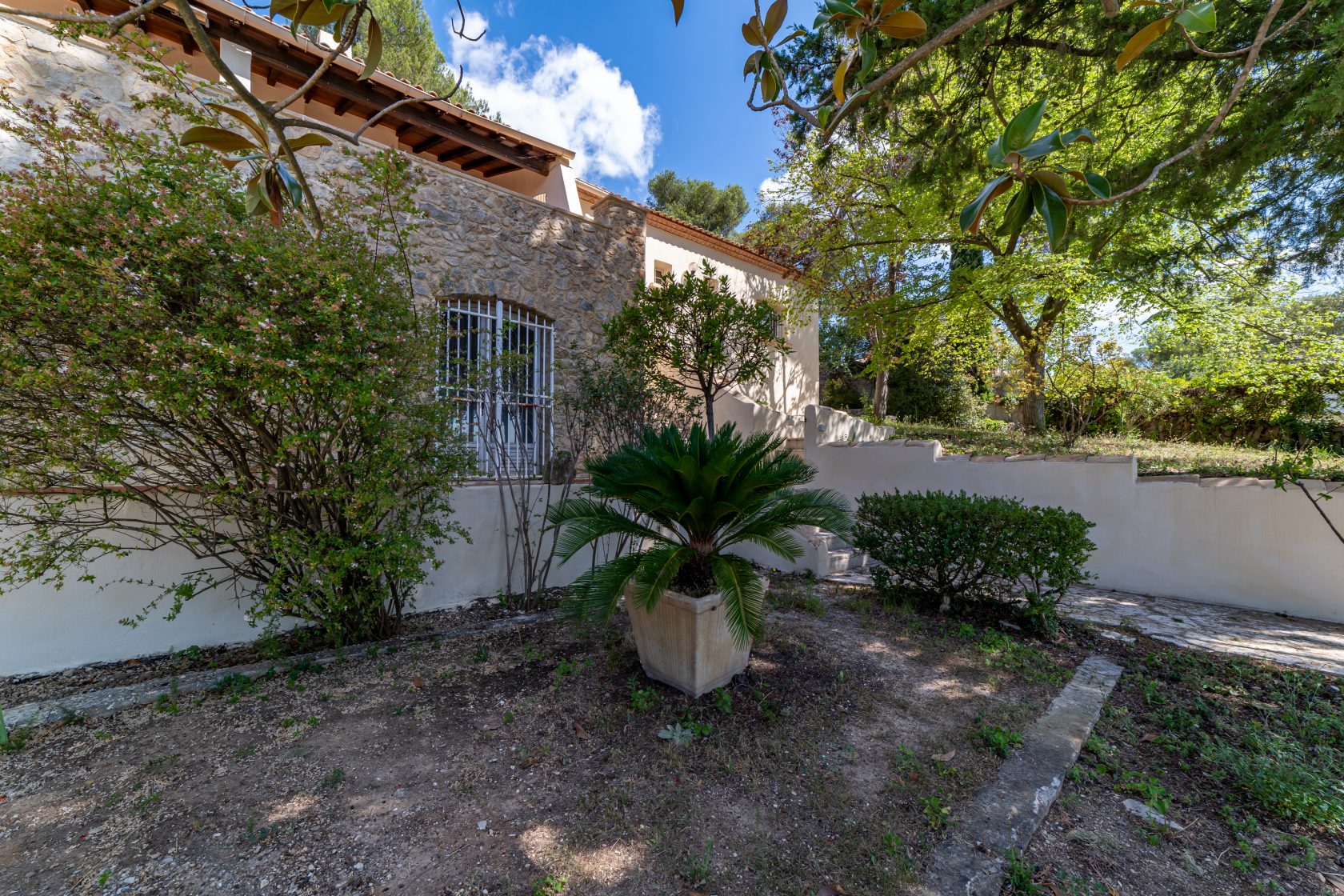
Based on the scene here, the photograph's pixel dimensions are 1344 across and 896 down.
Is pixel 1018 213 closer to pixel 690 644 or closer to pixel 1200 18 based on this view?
pixel 1200 18

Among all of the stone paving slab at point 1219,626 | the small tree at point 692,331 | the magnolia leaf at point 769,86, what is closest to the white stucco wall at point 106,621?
the small tree at point 692,331

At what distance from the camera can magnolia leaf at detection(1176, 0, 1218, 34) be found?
1.83 m

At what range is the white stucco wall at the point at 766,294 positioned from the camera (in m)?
10.8

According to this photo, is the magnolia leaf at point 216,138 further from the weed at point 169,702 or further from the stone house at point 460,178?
the weed at point 169,702

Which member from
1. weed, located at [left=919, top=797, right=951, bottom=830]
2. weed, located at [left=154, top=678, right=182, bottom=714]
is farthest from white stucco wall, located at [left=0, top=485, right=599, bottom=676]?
weed, located at [left=919, top=797, right=951, bottom=830]

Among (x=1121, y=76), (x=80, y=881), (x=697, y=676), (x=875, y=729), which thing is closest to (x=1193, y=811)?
(x=875, y=729)

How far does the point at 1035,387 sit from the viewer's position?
9266 mm

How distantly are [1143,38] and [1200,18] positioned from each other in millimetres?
244

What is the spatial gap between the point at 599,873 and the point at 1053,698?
3.24 metres

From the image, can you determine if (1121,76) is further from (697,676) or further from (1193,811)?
(697,676)

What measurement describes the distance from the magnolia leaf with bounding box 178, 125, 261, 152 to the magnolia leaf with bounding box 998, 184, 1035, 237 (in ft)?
9.12

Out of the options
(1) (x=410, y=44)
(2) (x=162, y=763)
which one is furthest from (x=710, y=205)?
(2) (x=162, y=763)

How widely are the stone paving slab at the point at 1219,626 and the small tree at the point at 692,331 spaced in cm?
454

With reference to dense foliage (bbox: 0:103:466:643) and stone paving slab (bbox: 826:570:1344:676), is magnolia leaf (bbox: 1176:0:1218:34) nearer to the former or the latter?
dense foliage (bbox: 0:103:466:643)
